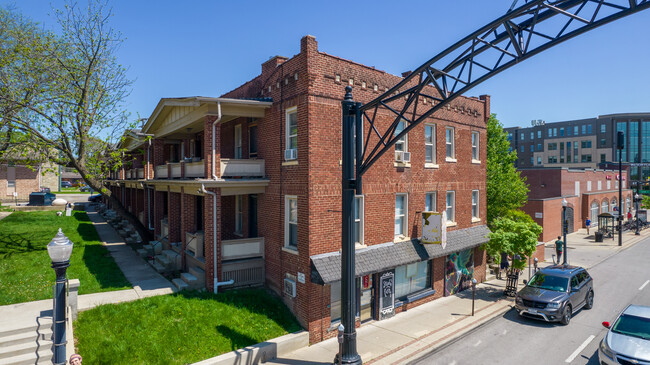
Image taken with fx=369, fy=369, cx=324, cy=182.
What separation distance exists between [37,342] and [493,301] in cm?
1628

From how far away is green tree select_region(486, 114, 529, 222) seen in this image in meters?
26.7

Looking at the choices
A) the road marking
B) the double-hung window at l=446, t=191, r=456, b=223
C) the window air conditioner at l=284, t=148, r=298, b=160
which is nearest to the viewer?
the road marking

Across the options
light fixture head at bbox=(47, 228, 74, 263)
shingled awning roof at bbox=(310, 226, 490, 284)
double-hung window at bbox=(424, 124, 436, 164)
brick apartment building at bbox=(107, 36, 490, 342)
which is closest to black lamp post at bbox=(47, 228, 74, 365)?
light fixture head at bbox=(47, 228, 74, 263)

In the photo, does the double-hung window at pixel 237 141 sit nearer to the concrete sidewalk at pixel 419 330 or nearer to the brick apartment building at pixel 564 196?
the concrete sidewalk at pixel 419 330

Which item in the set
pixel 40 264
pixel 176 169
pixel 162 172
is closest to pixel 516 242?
pixel 176 169

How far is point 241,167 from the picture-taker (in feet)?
44.4

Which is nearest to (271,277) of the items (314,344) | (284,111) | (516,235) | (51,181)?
(314,344)

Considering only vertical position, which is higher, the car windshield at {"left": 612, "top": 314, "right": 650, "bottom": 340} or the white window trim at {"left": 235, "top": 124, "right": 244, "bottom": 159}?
the white window trim at {"left": 235, "top": 124, "right": 244, "bottom": 159}

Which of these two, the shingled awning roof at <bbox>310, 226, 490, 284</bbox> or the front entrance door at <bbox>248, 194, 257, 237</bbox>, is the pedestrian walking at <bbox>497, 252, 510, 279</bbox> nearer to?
the shingled awning roof at <bbox>310, 226, 490, 284</bbox>

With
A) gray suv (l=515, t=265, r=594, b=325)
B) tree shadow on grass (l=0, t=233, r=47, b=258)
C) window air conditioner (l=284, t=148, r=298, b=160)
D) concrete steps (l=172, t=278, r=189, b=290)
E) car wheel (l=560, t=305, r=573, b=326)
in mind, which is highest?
window air conditioner (l=284, t=148, r=298, b=160)

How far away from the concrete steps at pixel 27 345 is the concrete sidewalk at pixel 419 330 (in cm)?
573

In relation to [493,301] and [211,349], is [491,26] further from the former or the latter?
[493,301]

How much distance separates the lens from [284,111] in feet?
42.4

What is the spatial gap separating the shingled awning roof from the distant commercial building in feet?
229
